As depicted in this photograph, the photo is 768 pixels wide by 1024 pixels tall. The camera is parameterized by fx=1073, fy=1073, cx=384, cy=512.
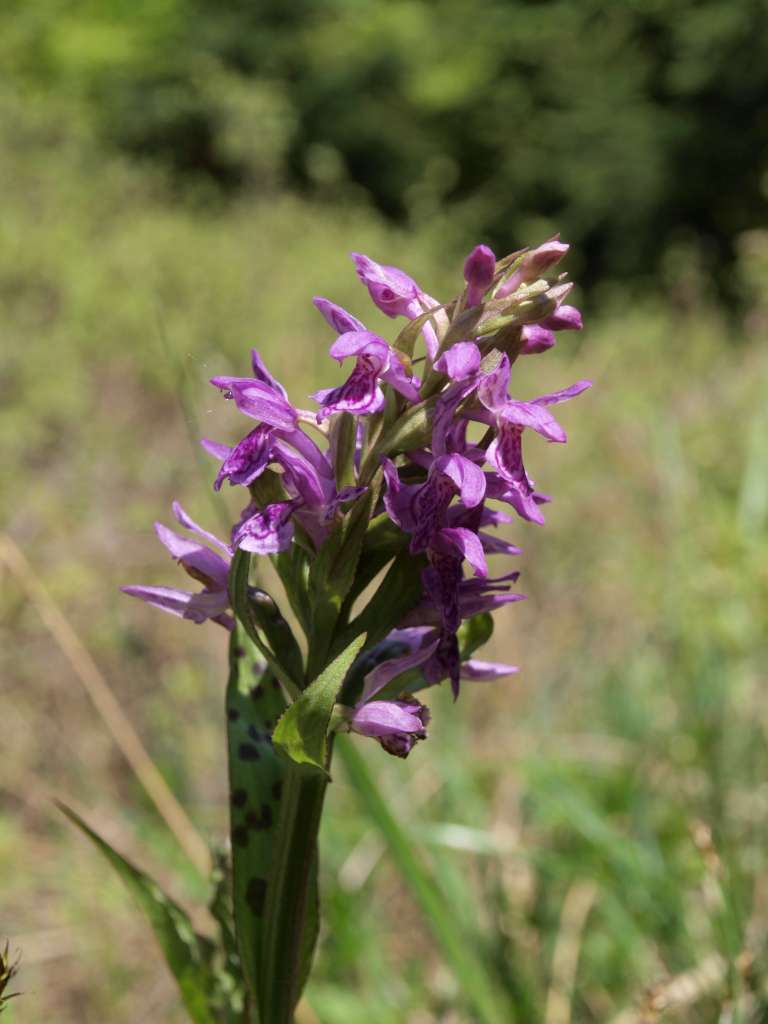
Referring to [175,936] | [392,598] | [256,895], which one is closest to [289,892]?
[256,895]

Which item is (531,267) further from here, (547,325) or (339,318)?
(339,318)

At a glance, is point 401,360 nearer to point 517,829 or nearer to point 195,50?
point 517,829

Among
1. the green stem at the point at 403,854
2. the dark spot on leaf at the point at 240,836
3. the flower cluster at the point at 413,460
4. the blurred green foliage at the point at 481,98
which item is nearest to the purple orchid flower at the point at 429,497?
the flower cluster at the point at 413,460

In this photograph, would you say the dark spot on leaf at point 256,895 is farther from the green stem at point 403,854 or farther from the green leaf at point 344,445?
the green leaf at point 344,445

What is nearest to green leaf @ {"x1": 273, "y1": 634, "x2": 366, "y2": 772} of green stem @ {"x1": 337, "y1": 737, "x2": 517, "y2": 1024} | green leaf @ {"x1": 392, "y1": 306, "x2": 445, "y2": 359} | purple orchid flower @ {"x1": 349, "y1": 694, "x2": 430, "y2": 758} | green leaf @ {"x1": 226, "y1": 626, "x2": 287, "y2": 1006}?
purple orchid flower @ {"x1": 349, "y1": 694, "x2": 430, "y2": 758}

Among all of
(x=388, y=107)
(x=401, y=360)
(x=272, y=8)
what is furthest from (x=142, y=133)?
(x=401, y=360)

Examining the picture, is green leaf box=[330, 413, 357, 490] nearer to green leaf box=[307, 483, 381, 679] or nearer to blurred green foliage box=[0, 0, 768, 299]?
green leaf box=[307, 483, 381, 679]

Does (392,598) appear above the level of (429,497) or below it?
below

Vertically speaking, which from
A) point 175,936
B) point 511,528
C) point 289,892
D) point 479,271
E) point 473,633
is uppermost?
point 479,271
